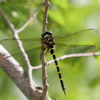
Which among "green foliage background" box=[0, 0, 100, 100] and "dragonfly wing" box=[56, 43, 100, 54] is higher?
"green foliage background" box=[0, 0, 100, 100]

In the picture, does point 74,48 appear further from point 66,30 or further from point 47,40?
point 66,30

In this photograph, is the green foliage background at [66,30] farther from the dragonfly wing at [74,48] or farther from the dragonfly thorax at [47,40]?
the dragonfly thorax at [47,40]

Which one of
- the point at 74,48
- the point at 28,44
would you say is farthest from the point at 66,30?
the point at 28,44

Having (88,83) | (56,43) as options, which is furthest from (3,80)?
(56,43)

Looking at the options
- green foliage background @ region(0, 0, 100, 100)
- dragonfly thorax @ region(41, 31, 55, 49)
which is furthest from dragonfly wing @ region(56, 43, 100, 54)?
green foliage background @ region(0, 0, 100, 100)

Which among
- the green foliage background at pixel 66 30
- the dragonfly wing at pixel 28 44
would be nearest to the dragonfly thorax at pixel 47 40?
the dragonfly wing at pixel 28 44

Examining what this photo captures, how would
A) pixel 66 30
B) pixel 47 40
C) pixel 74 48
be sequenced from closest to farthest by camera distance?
1. pixel 47 40
2. pixel 74 48
3. pixel 66 30

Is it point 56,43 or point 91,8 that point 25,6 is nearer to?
point 56,43

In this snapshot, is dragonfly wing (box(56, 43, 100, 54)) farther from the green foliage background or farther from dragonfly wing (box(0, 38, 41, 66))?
the green foliage background
